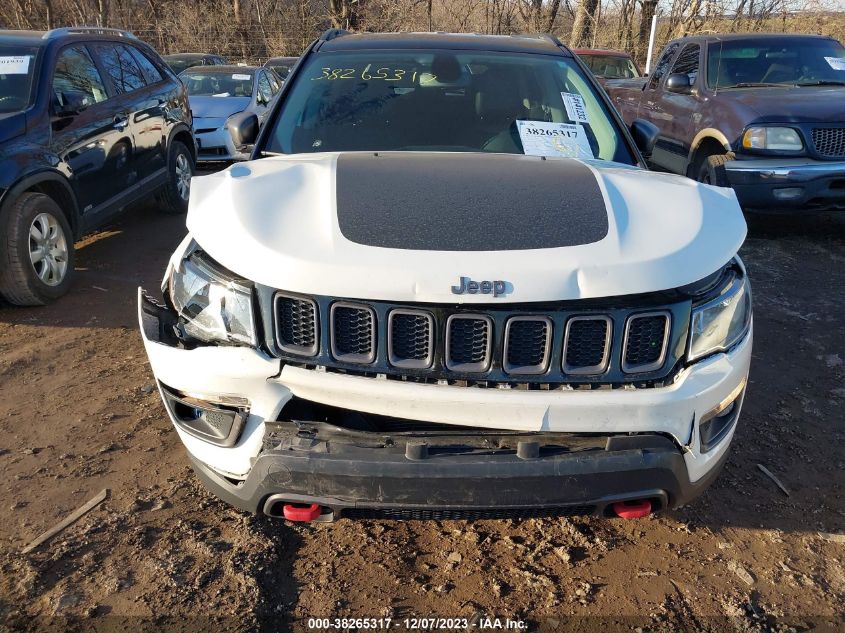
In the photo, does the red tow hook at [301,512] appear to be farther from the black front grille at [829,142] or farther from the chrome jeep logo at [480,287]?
the black front grille at [829,142]

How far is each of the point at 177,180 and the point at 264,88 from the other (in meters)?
5.04

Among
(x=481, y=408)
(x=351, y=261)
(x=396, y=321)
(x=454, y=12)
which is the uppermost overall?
(x=351, y=261)

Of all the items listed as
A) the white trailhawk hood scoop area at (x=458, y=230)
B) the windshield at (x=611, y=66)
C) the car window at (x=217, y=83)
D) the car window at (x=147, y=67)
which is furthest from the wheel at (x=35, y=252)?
the windshield at (x=611, y=66)

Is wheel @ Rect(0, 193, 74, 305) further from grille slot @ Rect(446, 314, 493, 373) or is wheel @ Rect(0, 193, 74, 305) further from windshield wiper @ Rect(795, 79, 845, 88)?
windshield wiper @ Rect(795, 79, 845, 88)

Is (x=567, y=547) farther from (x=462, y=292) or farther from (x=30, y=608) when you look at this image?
(x=30, y=608)

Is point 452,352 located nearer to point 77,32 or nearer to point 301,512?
point 301,512

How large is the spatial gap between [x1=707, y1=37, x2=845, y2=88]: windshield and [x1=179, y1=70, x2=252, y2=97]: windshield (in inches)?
274

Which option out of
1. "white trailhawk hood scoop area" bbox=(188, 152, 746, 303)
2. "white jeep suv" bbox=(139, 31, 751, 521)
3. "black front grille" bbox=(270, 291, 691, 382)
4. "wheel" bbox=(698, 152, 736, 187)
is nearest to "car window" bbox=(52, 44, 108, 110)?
"white trailhawk hood scoop area" bbox=(188, 152, 746, 303)

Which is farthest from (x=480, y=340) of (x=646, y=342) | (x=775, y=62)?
(x=775, y=62)

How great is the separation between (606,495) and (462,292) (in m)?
0.74

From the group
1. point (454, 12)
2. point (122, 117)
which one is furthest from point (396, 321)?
point (454, 12)

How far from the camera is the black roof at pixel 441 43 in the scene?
3.75 m

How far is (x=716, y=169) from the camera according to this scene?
257 inches

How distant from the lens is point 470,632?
2223 mm
